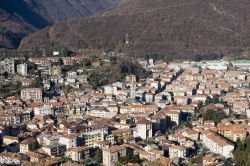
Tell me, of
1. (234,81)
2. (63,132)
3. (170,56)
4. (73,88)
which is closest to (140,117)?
(63,132)

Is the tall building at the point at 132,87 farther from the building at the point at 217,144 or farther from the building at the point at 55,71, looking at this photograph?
the building at the point at 217,144

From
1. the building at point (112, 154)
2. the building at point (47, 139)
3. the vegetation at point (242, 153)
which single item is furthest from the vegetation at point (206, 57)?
the building at point (112, 154)

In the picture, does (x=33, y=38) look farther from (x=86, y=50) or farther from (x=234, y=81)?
(x=234, y=81)

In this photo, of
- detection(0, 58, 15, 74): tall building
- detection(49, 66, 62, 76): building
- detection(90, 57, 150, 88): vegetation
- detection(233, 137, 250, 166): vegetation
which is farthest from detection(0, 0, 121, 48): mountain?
detection(233, 137, 250, 166): vegetation

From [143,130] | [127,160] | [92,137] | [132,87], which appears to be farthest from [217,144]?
[132,87]

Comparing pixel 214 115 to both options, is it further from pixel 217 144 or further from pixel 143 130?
pixel 217 144

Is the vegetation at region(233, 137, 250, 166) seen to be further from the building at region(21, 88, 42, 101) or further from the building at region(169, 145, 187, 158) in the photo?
the building at region(21, 88, 42, 101)
